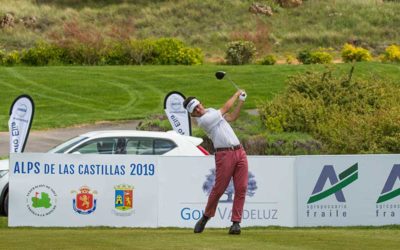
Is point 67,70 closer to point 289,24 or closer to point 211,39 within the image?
point 211,39

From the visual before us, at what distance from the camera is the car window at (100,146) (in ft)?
64.0

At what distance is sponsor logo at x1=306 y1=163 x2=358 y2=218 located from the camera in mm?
17625

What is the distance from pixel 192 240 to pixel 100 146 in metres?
6.58

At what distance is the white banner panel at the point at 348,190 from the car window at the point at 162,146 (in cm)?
305

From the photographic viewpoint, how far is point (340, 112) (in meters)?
26.3

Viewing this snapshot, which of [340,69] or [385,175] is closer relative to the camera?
[385,175]

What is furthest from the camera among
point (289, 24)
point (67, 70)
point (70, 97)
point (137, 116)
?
point (289, 24)

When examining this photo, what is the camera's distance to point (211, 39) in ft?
172

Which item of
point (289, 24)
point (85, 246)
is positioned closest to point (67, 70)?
point (289, 24)

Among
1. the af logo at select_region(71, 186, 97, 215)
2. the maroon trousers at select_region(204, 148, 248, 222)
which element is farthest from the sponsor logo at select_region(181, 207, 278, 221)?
the maroon trousers at select_region(204, 148, 248, 222)

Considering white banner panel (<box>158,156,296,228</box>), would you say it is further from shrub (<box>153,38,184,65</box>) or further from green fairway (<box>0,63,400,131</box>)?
shrub (<box>153,38,184,65</box>)

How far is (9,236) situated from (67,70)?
26060 mm

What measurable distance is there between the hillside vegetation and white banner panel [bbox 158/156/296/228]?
2889cm

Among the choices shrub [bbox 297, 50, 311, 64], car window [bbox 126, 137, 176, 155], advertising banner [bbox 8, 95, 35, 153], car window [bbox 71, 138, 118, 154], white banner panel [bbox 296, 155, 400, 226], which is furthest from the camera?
shrub [bbox 297, 50, 311, 64]
